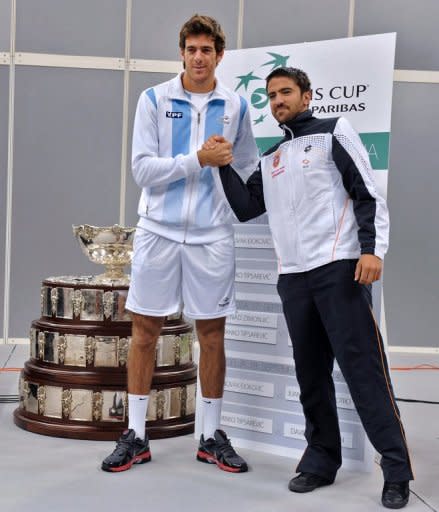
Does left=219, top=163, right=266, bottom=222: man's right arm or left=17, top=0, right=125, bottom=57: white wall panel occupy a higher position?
left=17, top=0, right=125, bottom=57: white wall panel

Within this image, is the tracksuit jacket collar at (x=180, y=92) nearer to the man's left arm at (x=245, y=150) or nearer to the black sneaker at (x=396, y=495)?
the man's left arm at (x=245, y=150)

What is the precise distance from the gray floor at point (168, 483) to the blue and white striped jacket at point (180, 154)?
87cm

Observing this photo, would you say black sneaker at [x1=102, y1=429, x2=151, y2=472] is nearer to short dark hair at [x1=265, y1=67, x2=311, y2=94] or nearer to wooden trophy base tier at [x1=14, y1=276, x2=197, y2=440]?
wooden trophy base tier at [x1=14, y1=276, x2=197, y2=440]

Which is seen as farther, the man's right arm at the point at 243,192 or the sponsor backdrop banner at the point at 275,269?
the sponsor backdrop banner at the point at 275,269

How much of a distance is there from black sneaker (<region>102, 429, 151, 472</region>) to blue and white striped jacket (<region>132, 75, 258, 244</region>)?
780 millimetres

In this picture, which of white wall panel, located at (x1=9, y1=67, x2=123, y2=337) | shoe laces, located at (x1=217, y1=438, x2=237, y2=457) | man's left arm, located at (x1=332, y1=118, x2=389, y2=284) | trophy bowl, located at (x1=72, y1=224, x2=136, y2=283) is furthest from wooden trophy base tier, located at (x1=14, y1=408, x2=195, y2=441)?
white wall panel, located at (x1=9, y1=67, x2=123, y2=337)

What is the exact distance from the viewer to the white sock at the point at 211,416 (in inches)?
107

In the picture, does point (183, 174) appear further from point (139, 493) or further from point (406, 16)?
point (406, 16)

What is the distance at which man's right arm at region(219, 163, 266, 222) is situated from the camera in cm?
250

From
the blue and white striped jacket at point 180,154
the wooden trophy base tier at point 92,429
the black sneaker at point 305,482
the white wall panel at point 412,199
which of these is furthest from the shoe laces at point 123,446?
the white wall panel at point 412,199

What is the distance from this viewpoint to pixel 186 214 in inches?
102

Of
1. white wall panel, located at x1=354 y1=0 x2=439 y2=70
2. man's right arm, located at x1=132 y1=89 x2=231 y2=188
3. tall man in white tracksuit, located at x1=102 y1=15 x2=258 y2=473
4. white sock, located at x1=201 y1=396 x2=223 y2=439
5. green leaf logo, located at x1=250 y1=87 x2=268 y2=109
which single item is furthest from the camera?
white wall panel, located at x1=354 y1=0 x2=439 y2=70

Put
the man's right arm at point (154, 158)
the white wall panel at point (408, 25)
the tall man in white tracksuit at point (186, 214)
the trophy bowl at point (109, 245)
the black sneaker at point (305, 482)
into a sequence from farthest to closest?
the white wall panel at point (408, 25) → the trophy bowl at point (109, 245) → the tall man in white tracksuit at point (186, 214) → the man's right arm at point (154, 158) → the black sneaker at point (305, 482)


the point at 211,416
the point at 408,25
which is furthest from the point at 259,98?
the point at 408,25
